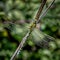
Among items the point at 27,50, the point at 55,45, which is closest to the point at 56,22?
the point at 55,45

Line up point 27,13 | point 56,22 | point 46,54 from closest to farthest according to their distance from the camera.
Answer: point 56,22
point 46,54
point 27,13

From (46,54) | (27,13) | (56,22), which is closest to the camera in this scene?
(56,22)

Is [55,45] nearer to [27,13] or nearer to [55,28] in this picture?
[55,28]

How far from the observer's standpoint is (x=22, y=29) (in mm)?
1703

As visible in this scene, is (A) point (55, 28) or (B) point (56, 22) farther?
(A) point (55, 28)

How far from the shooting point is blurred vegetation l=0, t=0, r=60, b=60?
1.73 meters

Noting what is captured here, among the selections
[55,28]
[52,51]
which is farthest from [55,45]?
[55,28]

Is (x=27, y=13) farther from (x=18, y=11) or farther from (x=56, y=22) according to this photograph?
(x=56, y=22)

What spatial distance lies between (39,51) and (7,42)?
0.30 meters

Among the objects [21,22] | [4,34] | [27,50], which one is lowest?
[27,50]

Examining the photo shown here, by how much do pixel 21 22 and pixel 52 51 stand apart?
0.36 metres

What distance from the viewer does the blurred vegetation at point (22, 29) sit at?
5.69 feet

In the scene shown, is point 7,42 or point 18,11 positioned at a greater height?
point 18,11

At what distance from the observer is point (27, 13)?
6.14 feet
